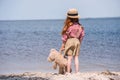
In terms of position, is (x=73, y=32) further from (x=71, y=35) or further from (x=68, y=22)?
(x=68, y=22)

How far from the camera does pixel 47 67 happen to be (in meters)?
11.5

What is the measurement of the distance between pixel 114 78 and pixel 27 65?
15.0 ft

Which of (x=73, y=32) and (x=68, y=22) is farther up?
(x=68, y=22)

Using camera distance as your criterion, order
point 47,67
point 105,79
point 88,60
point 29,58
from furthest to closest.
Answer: point 29,58
point 88,60
point 47,67
point 105,79

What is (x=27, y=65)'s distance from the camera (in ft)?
39.6

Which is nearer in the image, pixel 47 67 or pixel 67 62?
pixel 67 62

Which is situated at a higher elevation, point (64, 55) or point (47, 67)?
point (64, 55)

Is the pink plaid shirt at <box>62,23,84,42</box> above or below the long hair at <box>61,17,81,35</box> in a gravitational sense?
below

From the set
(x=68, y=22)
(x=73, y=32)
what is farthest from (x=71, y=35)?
(x=68, y=22)

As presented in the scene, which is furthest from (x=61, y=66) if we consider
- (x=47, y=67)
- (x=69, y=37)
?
(x=47, y=67)

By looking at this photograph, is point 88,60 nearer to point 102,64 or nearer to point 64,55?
point 102,64

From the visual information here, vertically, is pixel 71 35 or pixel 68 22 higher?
pixel 68 22

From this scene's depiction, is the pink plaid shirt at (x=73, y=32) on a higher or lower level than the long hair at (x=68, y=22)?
lower

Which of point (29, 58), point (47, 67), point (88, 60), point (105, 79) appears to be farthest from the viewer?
point (29, 58)
